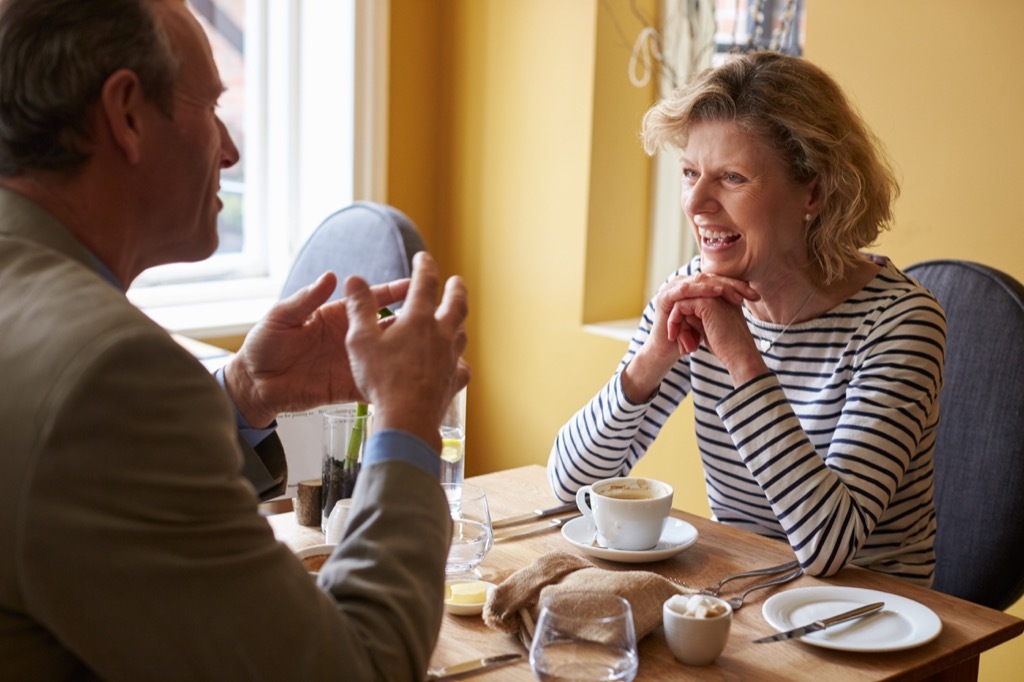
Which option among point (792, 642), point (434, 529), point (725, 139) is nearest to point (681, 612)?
point (792, 642)

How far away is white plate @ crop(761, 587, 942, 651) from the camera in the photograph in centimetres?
124

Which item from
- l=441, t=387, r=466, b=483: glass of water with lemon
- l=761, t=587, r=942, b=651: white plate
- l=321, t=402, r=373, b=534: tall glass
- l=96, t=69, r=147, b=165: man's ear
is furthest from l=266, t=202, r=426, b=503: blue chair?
l=96, t=69, r=147, b=165: man's ear

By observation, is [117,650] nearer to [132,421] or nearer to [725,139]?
[132,421]

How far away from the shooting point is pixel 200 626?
85cm

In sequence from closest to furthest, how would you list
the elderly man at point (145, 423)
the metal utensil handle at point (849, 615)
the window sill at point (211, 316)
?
the elderly man at point (145, 423) → the metal utensil handle at point (849, 615) → the window sill at point (211, 316)

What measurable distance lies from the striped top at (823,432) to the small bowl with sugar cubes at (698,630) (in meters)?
0.32

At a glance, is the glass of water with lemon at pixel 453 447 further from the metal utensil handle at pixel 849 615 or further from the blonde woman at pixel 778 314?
the metal utensil handle at pixel 849 615

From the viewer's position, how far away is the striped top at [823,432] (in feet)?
5.13

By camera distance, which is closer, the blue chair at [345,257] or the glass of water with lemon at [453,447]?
the glass of water with lemon at [453,447]

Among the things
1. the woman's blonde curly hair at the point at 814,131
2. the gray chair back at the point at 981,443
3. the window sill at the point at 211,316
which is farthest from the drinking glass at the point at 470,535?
the window sill at the point at 211,316

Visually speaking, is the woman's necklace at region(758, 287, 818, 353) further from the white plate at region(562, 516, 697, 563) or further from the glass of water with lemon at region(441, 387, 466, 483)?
the glass of water with lemon at region(441, 387, 466, 483)

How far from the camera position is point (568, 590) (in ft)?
3.94

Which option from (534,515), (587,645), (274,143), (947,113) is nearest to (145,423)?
(587,645)

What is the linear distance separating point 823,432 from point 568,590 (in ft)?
2.29
